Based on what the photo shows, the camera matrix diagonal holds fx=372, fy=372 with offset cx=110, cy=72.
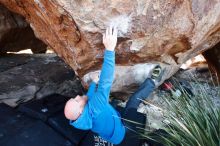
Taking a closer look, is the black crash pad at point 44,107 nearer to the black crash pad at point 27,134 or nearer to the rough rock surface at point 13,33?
the black crash pad at point 27,134

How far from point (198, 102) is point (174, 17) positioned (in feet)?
2.64

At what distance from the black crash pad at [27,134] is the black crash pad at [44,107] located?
83 millimetres

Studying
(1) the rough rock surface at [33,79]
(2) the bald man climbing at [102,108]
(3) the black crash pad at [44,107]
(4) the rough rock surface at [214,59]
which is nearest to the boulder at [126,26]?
(2) the bald man climbing at [102,108]

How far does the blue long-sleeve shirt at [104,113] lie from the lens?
10.0ft

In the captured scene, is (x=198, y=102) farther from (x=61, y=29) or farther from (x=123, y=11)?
(x=61, y=29)

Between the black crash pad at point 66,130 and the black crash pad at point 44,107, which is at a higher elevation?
→ the black crash pad at point 44,107

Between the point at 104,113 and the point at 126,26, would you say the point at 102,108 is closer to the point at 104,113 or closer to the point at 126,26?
the point at 104,113

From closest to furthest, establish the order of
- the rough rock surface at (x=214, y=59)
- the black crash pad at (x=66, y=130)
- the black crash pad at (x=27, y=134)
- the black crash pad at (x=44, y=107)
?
1. the black crash pad at (x=27, y=134)
2. the black crash pad at (x=66, y=130)
3. the black crash pad at (x=44, y=107)
4. the rough rock surface at (x=214, y=59)

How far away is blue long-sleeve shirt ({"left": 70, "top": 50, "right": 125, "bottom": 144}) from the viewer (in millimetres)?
3049

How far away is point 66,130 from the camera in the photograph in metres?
3.80

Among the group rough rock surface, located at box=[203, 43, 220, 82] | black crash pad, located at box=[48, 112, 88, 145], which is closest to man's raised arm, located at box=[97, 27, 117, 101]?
black crash pad, located at box=[48, 112, 88, 145]

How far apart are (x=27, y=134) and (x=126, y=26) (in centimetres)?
146

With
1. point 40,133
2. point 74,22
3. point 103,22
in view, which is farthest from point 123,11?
point 40,133

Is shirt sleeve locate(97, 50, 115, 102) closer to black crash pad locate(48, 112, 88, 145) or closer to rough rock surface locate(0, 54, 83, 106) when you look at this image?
black crash pad locate(48, 112, 88, 145)
